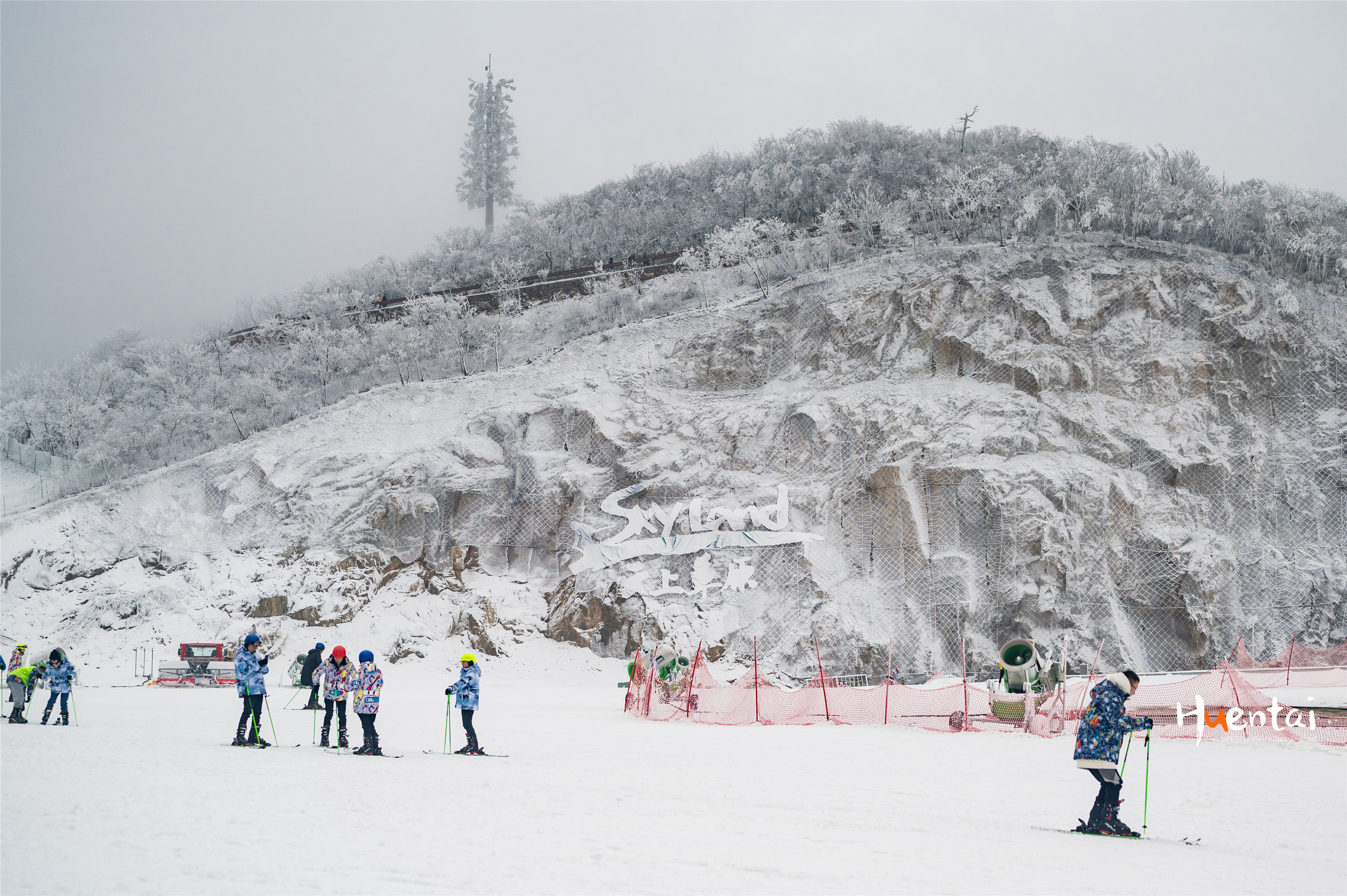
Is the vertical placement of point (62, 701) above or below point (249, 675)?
below

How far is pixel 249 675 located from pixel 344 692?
56.1 inches

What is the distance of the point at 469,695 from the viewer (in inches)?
463

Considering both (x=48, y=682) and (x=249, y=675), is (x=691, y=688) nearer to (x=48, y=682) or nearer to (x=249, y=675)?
(x=249, y=675)

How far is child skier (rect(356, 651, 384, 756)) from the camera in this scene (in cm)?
1125

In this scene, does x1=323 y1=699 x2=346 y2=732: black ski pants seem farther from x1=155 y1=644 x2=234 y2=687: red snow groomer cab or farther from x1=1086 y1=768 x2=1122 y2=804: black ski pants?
x1=155 y1=644 x2=234 y2=687: red snow groomer cab

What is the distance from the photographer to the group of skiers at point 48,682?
552 inches

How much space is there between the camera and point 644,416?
33.2 m

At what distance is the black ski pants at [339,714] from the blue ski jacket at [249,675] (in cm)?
91

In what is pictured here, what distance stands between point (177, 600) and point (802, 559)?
21.0 metres

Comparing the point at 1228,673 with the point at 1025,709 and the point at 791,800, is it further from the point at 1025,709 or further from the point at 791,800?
the point at 791,800

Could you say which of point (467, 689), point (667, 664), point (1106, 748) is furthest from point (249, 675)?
point (1106, 748)

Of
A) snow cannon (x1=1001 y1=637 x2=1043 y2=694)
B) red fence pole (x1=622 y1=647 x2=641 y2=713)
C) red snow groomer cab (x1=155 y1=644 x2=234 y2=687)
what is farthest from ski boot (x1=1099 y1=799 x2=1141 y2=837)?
red snow groomer cab (x1=155 y1=644 x2=234 y2=687)

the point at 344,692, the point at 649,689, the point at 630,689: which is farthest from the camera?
the point at 630,689

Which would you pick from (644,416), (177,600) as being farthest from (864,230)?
(177,600)
